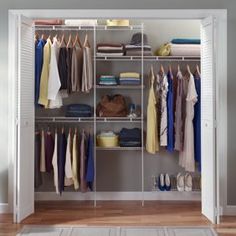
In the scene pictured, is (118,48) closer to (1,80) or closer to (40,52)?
(40,52)

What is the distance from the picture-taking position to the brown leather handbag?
224 inches

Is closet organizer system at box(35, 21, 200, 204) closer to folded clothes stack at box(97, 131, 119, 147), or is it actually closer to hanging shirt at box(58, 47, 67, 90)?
folded clothes stack at box(97, 131, 119, 147)

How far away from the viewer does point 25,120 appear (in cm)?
482

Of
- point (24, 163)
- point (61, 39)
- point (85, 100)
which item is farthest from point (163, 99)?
point (24, 163)

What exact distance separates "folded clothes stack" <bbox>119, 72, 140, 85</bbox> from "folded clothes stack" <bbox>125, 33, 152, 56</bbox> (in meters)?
0.26

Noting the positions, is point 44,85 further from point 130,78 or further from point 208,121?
point 208,121

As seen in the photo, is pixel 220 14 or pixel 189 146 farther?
pixel 189 146

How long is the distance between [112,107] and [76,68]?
2.18 feet

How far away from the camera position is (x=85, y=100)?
5898mm

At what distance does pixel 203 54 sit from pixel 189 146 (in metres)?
1.17

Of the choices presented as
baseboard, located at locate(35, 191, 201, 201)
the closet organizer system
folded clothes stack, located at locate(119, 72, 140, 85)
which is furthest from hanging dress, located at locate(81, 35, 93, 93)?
baseboard, located at locate(35, 191, 201, 201)

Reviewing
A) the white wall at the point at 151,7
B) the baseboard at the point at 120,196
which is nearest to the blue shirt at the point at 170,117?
the baseboard at the point at 120,196

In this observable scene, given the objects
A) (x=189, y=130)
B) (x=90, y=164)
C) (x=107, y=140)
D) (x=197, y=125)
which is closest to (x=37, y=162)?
(x=90, y=164)

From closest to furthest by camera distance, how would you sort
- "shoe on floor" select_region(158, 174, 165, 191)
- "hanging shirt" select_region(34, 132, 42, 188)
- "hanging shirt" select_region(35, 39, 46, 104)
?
"hanging shirt" select_region(35, 39, 46, 104), "hanging shirt" select_region(34, 132, 42, 188), "shoe on floor" select_region(158, 174, 165, 191)
